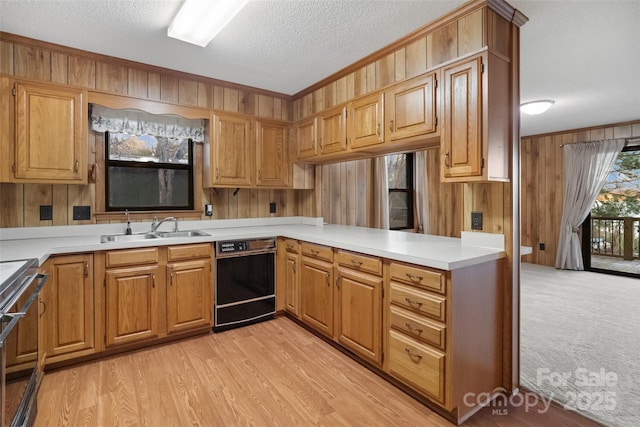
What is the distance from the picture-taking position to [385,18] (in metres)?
2.20

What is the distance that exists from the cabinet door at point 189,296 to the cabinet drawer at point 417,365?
1.66 metres

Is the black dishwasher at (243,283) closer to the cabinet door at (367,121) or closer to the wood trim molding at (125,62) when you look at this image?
the cabinet door at (367,121)

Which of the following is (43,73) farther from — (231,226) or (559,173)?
(559,173)

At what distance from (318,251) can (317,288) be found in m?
0.33

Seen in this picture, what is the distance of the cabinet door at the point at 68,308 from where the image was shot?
2.24 meters

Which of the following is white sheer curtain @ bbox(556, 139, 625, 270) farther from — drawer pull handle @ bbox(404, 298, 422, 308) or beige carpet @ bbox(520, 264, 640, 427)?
drawer pull handle @ bbox(404, 298, 422, 308)

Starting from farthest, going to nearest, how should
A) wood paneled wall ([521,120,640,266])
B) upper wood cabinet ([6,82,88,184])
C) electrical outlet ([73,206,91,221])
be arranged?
wood paneled wall ([521,120,640,266]) < electrical outlet ([73,206,91,221]) < upper wood cabinet ([6,82,88,184])

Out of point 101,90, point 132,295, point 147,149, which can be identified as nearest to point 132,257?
point 132,295

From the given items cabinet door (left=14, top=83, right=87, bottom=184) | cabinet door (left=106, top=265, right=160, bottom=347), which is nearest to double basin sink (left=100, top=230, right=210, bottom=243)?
cabinet door (left=106, top=265, right=160, bottom=347)

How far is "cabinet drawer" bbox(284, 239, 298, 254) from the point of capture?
122 inches

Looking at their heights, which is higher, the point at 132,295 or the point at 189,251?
the point at 189,251

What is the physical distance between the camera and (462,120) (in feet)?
6.63

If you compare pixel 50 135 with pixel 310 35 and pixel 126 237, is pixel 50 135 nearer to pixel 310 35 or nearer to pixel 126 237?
pixel 126 237

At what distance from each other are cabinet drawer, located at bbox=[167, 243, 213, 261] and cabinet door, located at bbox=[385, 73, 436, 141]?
1.80 m
